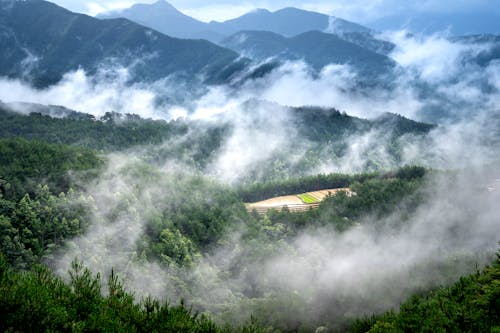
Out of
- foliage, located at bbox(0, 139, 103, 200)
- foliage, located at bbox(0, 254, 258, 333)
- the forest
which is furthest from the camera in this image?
foliage, located at bbox(0, 139, 103, 200)

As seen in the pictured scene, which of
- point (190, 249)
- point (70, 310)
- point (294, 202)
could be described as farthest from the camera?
point (294, 202)

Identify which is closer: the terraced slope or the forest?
the forest

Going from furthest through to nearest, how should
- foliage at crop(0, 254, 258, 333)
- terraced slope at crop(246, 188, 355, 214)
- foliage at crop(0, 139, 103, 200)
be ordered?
1. terraced slope at crop(246, 188, 355, 214)
2. foliage at crop(0, 139, 103, 200)
3. foliage at crop(0, 254, 258, 333)

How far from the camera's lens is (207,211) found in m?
130

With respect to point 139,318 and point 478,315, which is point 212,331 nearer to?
point 139,318

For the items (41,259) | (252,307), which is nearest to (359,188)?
(252,307)

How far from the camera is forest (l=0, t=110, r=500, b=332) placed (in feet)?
88.3

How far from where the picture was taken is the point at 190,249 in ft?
362

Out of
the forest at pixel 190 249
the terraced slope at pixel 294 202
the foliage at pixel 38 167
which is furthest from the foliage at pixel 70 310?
the terraced slope at pixel 294 202

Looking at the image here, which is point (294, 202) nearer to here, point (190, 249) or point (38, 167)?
point (190, 249)

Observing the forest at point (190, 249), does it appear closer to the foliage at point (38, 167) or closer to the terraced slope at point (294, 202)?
the foliage at point (38, 167)

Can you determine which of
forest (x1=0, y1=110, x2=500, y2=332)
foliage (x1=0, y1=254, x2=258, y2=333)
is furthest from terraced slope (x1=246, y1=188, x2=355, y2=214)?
foliage (x1=0, y1=254, x2=258, y2=333)

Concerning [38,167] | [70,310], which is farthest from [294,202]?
[70,310]

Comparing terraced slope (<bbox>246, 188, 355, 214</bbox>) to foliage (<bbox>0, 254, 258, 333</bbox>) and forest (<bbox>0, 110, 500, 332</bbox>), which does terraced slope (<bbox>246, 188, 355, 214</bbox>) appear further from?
foliage (<bbox>0, 254, 258, 333</bbox>)
